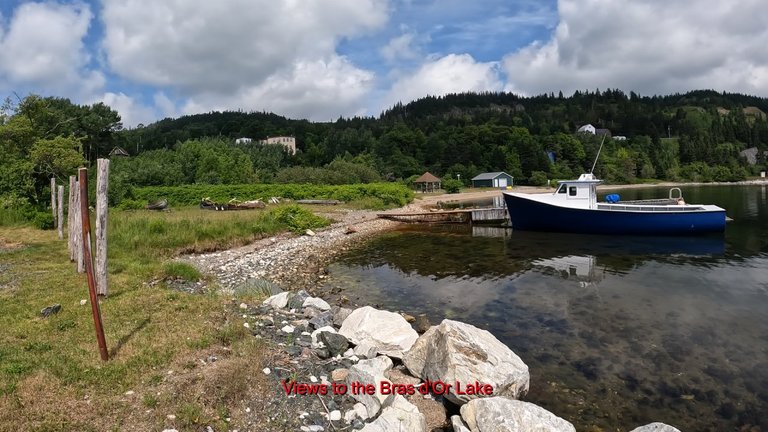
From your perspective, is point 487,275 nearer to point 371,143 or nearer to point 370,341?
point 370,341

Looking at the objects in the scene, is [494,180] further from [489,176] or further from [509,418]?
[509,418]

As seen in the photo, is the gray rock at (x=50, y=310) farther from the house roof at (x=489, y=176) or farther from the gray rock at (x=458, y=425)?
the house roof at (x=489, y=176)

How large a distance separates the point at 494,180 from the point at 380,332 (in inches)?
3362

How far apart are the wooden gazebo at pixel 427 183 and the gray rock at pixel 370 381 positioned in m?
73.0

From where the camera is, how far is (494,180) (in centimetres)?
9069

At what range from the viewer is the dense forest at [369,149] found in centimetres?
2728

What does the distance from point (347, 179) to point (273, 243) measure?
40703mm

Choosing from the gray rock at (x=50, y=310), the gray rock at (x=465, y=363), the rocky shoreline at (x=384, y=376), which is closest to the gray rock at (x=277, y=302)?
the rocky shoreline at (x=384, y=376)

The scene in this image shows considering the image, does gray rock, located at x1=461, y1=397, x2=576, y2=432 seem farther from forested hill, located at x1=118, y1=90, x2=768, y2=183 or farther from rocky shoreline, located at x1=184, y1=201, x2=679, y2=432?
forested hill, located at x1=118, y1=90, x2=768, y2=183

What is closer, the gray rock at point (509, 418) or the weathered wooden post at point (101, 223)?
the gray rock at point (509, 418)

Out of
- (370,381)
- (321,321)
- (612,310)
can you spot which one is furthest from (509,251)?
(370,381)

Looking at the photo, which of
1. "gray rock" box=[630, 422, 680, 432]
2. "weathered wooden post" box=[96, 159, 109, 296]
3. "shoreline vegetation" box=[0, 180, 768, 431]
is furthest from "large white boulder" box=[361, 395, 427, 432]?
"weathered wooden post" box=[96, 159, 109, 296]

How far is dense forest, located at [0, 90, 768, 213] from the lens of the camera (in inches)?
1074

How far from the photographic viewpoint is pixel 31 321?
841 cm
